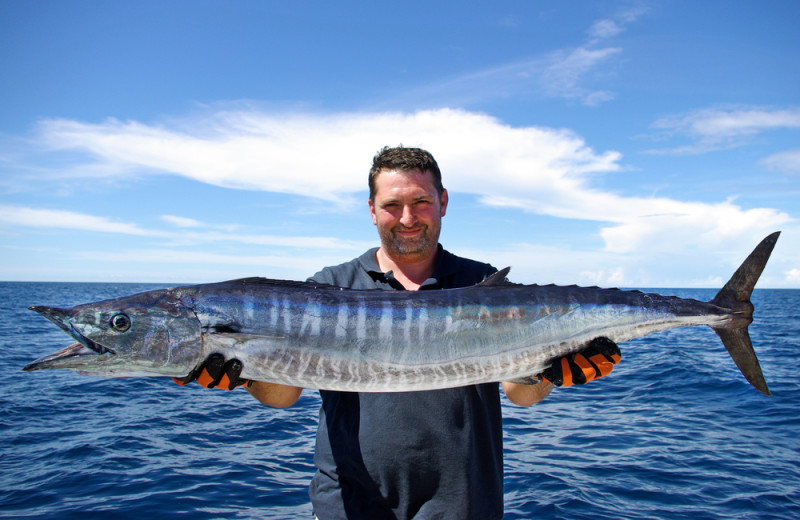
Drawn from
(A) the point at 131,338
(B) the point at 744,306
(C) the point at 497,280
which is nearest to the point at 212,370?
(A) the point at 131,338

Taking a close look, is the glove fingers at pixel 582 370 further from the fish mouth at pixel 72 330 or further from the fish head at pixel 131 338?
the fish mouth at pixel 72 330

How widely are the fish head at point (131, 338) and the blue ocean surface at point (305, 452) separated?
408 centimetres

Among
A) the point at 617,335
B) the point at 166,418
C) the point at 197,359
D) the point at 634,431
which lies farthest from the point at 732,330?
the point at 166,418

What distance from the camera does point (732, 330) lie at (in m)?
3.47

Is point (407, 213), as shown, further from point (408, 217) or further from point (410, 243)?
point (410, 243)

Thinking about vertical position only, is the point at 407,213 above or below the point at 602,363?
above

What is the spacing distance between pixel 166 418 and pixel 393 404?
8930 mm

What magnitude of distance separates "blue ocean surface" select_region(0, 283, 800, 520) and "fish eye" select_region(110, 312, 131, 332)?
4.19m

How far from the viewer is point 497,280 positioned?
338 cm

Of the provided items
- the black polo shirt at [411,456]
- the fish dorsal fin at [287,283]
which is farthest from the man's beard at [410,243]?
the black polo shirt at [411,456]

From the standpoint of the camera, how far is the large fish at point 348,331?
113 inches

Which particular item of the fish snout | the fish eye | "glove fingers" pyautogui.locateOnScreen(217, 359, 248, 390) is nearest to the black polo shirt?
"glove fingers" pyautogui.locateOnScreen(217, 359, 248, 390)

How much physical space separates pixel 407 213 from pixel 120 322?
1864mm

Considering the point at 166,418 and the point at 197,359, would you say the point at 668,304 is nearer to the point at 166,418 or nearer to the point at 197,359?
the point at 197,359
